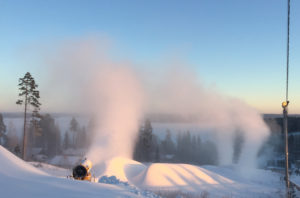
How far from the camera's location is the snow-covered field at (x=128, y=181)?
708cm

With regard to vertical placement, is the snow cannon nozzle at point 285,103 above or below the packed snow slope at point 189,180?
above

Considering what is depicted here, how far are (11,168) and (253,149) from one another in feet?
149

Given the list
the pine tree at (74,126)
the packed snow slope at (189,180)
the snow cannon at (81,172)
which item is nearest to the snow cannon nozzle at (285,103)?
the snow cannon at (81,172)

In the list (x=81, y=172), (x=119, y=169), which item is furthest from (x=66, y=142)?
(x=81, y=172)

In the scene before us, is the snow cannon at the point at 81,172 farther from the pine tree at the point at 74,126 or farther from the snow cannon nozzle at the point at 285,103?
the pine tree at the point at 74,126

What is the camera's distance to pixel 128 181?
2161 cm

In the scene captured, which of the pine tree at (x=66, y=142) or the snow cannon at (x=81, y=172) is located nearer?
the snow cannon at (x=81, y=172)

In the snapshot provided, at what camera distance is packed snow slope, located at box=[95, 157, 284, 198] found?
1900 centimetres

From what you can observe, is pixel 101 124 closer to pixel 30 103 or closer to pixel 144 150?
pixel 30 103

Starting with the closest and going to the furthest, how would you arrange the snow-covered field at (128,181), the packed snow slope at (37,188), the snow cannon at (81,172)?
the packed snow slope at (37,188), the snow-covered field at (128,181), the snow cannon at (81,172)

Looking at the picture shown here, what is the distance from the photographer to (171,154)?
81625 mm

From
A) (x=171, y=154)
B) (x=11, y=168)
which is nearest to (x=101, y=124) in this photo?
(x=11, y=168)

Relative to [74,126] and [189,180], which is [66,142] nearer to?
[74,126]

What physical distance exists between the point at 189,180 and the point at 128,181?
573cm
